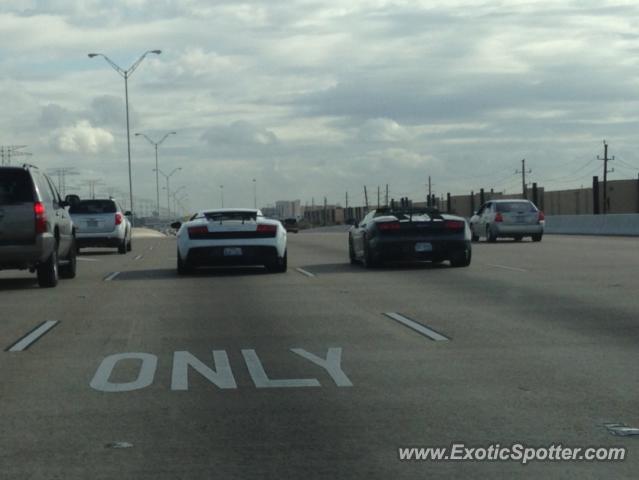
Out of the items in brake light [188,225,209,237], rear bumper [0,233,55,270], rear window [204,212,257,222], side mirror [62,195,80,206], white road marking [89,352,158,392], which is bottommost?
white road marking [89,352,158,392]

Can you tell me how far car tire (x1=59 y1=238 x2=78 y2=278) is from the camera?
909 inches

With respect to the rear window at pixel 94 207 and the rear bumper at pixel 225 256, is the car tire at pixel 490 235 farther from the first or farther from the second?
the rear bumper at pixel 225 256

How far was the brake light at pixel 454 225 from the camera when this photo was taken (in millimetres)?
24734

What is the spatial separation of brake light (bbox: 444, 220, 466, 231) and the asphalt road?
A: 18.0 feet

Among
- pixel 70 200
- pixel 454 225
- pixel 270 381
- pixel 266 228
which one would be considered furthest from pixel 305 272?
pixel 270 381

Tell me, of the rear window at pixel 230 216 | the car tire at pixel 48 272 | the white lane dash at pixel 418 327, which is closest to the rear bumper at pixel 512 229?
the rear window at pixel 230 216

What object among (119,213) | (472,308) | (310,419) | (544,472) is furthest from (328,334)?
(119,213)

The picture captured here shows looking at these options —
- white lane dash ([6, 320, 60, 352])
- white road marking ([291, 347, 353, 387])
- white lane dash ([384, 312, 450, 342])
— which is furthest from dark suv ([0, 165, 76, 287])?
white road marking ([291, 347, 353, 387])

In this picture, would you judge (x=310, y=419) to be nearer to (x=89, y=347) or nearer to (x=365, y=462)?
(x=365, y=462)

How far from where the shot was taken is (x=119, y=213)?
36.5 m

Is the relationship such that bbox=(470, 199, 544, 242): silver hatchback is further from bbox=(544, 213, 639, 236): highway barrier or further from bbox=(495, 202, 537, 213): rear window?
bbox=(544, 213, 639, 236): highway barrier

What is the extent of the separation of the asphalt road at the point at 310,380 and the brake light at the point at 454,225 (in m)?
5.49

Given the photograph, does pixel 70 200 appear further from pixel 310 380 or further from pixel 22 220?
pixel 310 380

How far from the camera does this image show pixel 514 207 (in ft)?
131
